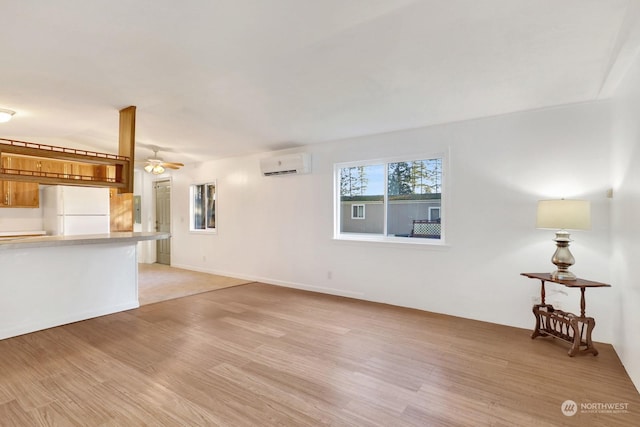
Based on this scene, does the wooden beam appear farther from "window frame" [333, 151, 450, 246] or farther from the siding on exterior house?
the siding on exterior house

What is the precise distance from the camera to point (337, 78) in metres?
3.02

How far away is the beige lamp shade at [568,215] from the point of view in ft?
9.46

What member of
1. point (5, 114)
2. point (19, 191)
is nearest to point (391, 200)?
point (5, 114)

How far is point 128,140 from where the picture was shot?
400cm

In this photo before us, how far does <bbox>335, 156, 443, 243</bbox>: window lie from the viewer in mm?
4289

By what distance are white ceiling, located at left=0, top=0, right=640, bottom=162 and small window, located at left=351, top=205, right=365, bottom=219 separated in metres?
1.26

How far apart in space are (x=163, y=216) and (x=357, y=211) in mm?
5341

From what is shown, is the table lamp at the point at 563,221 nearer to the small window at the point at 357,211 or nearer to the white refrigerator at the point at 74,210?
the small window at the point at 357,211

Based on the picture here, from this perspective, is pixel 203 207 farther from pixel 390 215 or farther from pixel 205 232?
pixel 390 215

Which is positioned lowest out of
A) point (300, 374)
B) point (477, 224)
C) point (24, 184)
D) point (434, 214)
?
point (300, 374)

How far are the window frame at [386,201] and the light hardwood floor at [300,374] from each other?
3.37ft

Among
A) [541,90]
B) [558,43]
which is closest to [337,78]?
[558,43]

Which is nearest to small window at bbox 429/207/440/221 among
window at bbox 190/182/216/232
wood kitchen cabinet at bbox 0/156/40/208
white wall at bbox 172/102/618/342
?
white wall at bbox 172/102/618/342

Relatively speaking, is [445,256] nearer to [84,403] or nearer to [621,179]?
[621,179]
